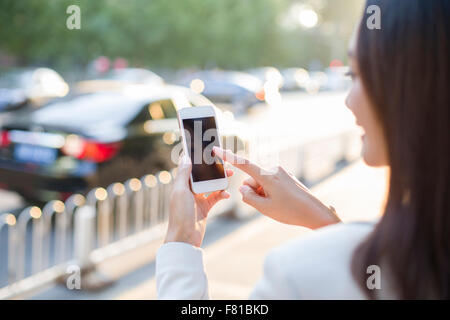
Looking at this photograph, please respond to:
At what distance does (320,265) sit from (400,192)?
16 cm

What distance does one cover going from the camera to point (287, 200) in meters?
1.43

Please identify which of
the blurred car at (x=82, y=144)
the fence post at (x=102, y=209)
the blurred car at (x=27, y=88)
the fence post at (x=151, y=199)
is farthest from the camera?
the blurred car at (x=27, y=88)

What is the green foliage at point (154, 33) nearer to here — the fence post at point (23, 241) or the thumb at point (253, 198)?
the fence post at point (23, 241)

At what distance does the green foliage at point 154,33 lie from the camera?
23.3 meters

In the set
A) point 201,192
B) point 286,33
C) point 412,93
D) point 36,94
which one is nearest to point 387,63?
point 412,93

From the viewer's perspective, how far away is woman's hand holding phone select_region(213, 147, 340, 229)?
142cm

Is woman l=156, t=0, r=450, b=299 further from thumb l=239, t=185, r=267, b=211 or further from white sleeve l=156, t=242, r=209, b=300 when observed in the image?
thumb l=239, t=185, r=267, b=211

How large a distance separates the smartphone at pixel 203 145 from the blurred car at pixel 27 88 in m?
15.0

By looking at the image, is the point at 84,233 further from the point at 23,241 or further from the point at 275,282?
the point at 275,282

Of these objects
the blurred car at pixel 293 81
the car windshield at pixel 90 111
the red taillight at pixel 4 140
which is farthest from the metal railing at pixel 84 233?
the blurred car at pixel 293 81

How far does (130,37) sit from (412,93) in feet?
115

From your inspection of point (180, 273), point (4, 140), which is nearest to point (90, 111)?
point (4, 140)

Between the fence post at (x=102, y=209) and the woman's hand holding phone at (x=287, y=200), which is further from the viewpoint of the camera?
the fence post at (x=102, y=209)

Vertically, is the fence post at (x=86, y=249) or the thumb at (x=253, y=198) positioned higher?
the thumb at (x=253, y=198)
